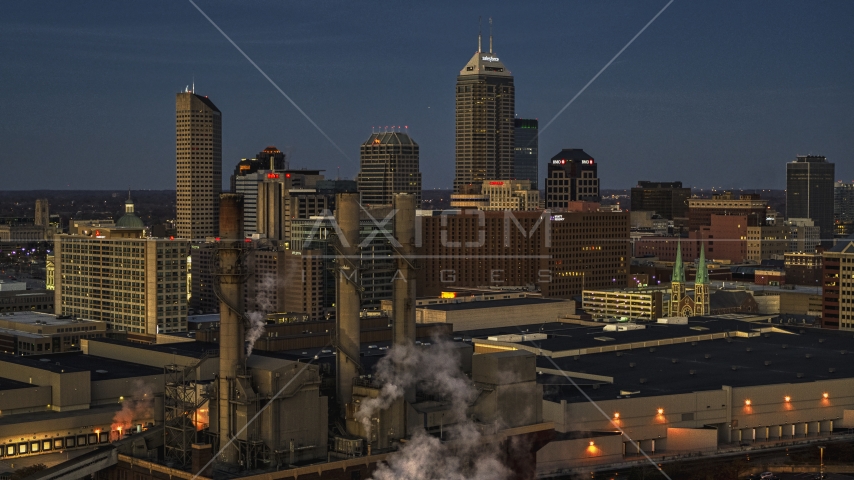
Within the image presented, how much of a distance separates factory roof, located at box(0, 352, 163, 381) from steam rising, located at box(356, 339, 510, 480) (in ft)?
56.1

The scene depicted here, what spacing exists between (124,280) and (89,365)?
34990 mm

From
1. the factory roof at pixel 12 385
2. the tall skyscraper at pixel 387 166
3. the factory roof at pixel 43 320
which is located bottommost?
the factory roof at pixel 12 385

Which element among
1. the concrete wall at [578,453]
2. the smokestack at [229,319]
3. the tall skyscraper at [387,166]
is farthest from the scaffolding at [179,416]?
the tall skyscraper at [387,166]

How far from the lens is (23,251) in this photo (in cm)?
18800

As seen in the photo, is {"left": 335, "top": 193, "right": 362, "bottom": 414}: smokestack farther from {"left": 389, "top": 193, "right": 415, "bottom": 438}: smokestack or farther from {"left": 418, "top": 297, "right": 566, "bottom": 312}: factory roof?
{"left": 418, "top": 297, "right": 566, "bottom": 312}: factory roof

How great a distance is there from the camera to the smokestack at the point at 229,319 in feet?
163

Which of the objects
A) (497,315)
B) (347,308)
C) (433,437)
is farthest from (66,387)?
(497,315)

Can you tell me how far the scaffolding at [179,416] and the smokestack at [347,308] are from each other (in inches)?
234

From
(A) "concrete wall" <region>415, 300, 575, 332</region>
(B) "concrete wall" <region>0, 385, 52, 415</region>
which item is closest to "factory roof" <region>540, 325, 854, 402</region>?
(A) "concrete wall" <region>415, 300, 575, 332</region>

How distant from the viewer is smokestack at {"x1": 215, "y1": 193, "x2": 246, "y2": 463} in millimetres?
49594

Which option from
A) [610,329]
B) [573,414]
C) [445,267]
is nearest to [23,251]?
[445,267]

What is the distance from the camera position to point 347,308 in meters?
55.5

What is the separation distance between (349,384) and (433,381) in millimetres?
3995

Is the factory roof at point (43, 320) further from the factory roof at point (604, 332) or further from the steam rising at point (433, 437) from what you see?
the steam rising at point (433, 437)
